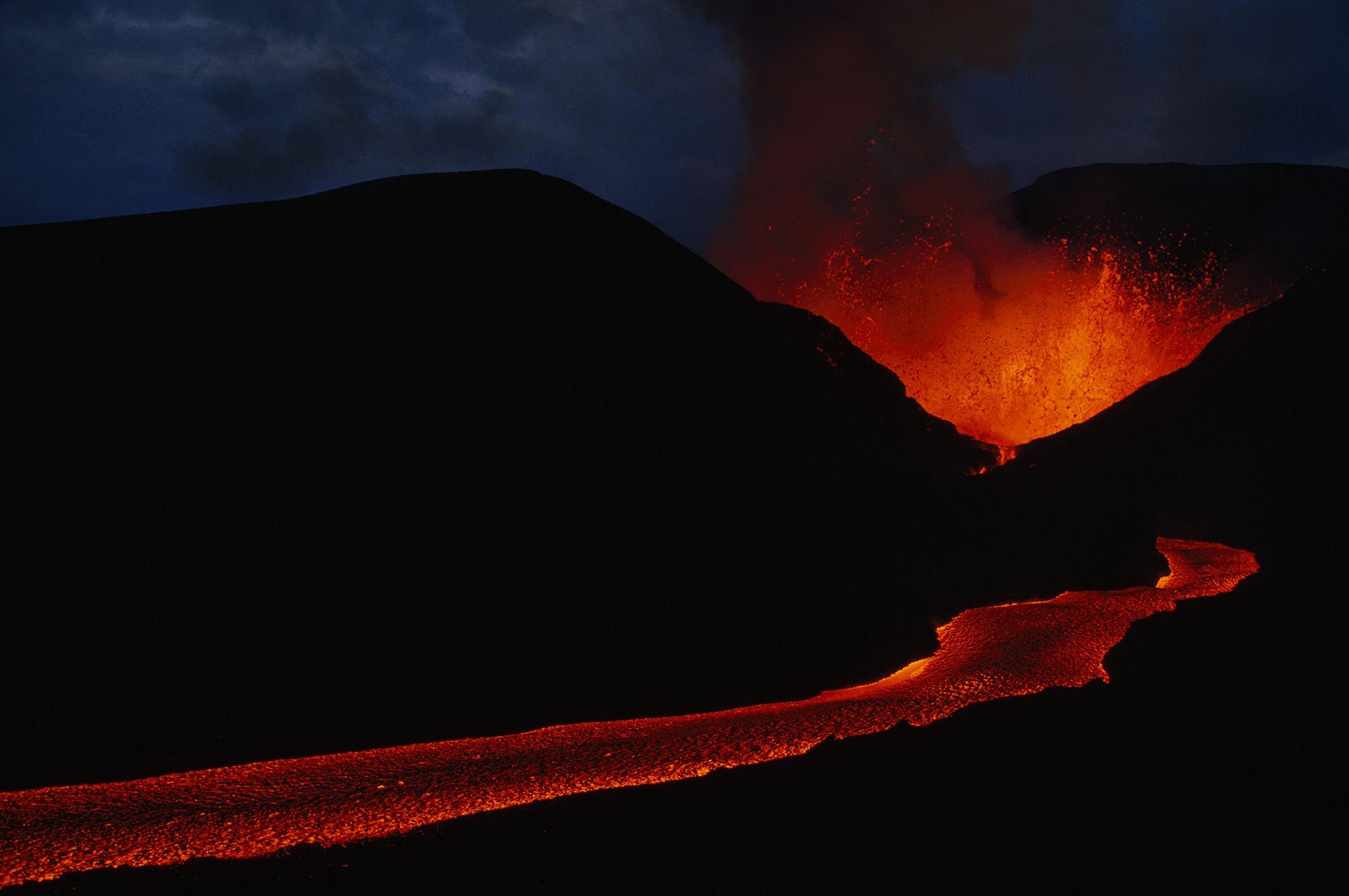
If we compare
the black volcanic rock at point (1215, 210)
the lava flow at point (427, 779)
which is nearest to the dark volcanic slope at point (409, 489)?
the lava flow at point (427, 779)

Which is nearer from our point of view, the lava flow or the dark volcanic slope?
the lava flow

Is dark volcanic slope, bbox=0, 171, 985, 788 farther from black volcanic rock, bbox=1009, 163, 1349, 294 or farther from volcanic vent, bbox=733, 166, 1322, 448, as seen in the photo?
black volcanic rock, bbox=1009, 163, 1349, 294

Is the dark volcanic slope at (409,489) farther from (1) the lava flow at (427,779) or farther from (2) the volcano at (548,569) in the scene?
(1) the lava flow at (427,779)

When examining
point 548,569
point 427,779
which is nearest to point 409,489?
point 548,569

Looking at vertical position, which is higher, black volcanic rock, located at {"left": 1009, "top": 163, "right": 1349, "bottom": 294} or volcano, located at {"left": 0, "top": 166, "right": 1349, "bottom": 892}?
black volcanic rock, located at {"left": 1009, "top": 163, "right": 1349, "bottom": 294}

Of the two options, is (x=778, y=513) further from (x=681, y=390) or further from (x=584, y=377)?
(x=584, y=377)

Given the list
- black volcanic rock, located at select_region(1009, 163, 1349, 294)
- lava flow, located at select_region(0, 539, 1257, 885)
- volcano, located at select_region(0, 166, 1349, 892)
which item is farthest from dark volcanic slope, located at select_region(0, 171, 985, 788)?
black volcanic rock, located at select_region(1009, 163, 1349, 294)

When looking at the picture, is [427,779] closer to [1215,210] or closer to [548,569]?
[548,569]
